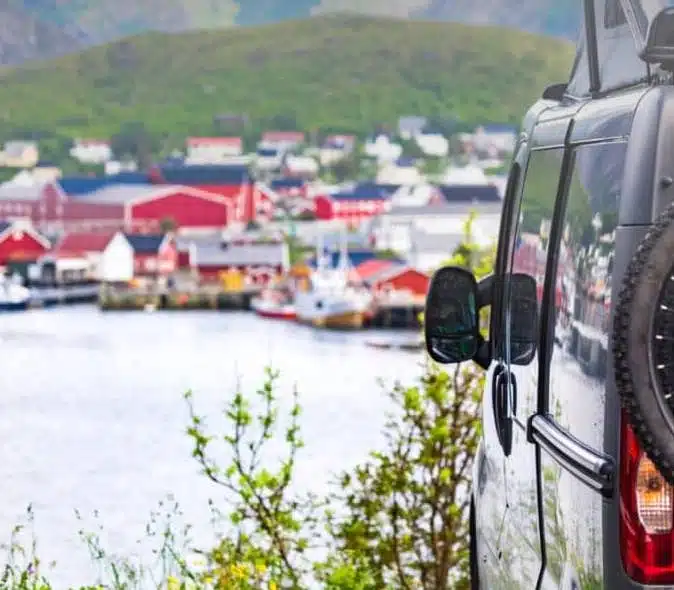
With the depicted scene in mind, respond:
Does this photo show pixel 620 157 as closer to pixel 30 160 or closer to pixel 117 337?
→ pixel 117 337

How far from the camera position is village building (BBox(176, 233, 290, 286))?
3747 cm

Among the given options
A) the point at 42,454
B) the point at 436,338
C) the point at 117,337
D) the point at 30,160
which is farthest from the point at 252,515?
the point at 30,160

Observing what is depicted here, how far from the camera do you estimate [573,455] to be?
41.2 inches

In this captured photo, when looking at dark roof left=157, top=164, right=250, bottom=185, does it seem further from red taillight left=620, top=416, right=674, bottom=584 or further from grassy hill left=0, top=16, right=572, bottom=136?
red taillight left=620, top=416, right=674, bottom=584

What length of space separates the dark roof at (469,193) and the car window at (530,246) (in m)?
41.8

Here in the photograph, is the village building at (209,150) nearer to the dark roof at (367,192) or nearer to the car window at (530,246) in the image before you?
the dark roof at (367,192)

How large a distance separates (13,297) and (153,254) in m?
8.06

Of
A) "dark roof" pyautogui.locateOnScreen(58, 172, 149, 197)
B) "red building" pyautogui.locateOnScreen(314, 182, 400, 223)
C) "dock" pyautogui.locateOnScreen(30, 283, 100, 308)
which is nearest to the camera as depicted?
"dock" pyautogui.locateOnScreen(30, 283, 100, 308)

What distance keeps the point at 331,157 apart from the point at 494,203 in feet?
31.4

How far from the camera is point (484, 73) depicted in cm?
5034

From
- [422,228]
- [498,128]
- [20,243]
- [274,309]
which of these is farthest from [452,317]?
[498,128]

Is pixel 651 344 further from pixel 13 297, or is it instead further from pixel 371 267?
pixel 371 267

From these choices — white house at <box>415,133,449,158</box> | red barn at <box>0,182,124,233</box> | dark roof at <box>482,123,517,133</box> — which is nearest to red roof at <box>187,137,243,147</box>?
white house at <box>415,133,449,158</box>

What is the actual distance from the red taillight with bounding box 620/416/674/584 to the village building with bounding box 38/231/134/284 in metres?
36.3
